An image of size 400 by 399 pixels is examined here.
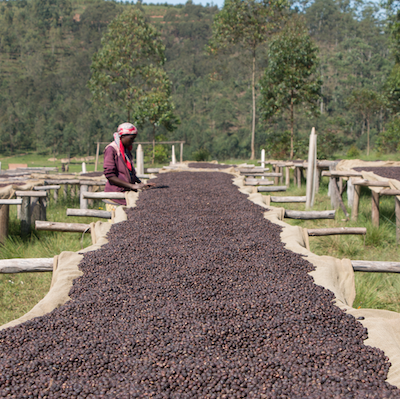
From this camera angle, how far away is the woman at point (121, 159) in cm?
462

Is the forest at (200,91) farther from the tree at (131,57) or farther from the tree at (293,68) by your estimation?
the tree at (293,68)

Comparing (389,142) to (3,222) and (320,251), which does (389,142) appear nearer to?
(320,251)

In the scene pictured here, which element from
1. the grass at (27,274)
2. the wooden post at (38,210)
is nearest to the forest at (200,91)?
the wooden post at (38,210)

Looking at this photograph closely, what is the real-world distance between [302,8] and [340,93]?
127ft

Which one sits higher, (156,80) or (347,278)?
(156,80)

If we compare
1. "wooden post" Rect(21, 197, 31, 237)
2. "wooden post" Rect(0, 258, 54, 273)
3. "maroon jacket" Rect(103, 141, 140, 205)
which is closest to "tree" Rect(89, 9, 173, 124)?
"wooden post" Rect(21, 197, 31, 237)

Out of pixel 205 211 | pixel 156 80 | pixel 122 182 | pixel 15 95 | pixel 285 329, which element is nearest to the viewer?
pixel 285 329

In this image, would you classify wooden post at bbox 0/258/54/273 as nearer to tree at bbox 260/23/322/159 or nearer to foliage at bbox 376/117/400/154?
tree at bbox 260/23/322/159

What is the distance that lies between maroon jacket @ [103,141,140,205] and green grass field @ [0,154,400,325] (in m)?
0.91

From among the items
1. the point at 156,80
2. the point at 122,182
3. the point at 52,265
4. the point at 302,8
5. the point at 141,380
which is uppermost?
the point at 302,8

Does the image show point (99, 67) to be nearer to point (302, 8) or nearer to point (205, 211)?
point (205, 211)

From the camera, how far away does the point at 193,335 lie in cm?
207

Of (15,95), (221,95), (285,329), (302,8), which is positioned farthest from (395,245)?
(302,8)

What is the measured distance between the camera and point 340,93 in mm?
55250
